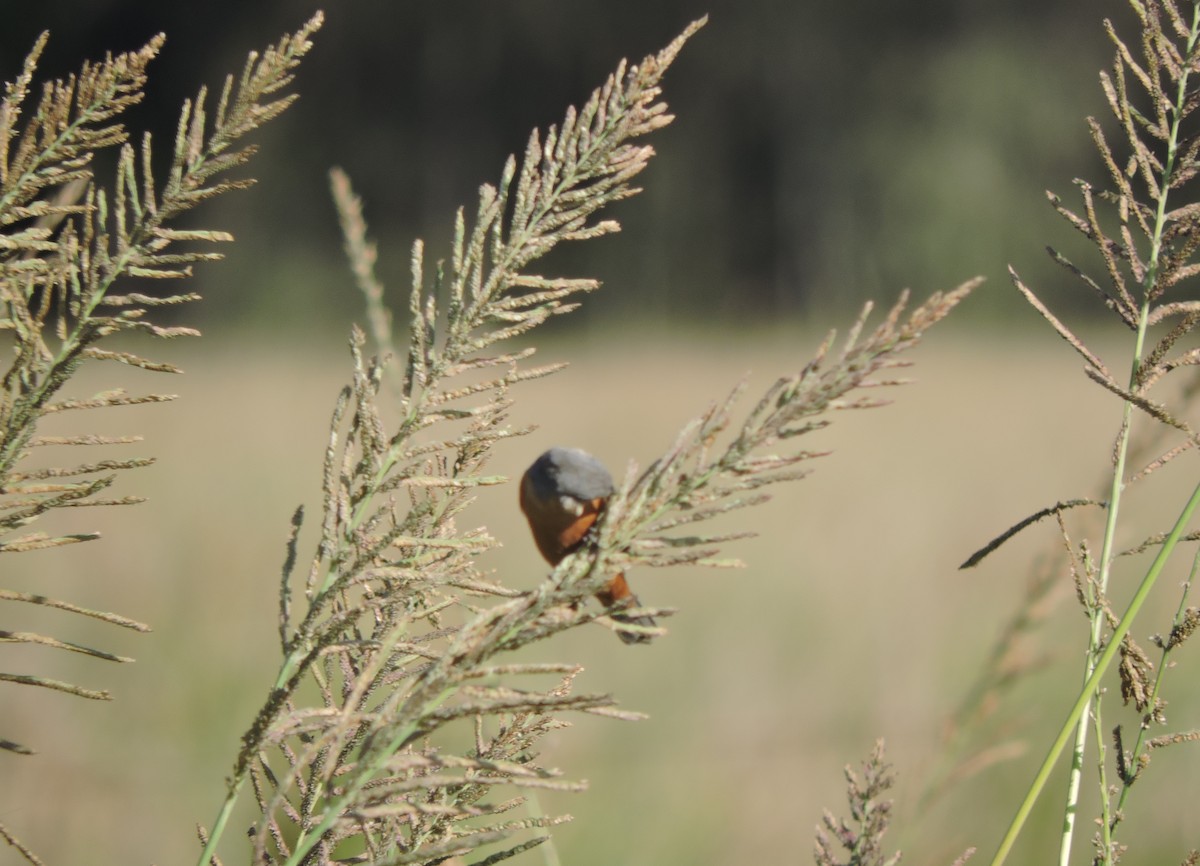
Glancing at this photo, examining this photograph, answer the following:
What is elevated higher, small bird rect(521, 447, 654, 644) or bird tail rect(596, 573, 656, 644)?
small bird rect(521, 447, 654, 644)

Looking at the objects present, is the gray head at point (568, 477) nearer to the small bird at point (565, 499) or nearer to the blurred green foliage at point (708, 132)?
the small bird at point (565, 499)

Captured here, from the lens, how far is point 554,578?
0.55 m

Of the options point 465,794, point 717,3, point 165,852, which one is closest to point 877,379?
point 465,794

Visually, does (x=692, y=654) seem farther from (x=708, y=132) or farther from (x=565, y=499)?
(x=708, y=132)

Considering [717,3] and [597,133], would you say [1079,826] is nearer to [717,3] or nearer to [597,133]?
[597,133]

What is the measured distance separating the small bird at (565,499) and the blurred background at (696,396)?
2.13ft

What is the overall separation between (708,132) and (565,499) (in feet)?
62.9

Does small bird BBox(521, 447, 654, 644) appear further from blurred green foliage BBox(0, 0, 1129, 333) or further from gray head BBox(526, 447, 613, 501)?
blurred green foliage BBox(0, 0, 1129, 333)

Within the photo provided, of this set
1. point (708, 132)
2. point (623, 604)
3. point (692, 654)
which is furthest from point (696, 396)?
point (708, 132)

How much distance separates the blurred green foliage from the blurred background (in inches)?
2.2

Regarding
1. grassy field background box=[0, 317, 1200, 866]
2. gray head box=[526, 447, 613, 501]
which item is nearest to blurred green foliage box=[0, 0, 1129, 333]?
grassy field background box=[0, 317, 1200, 866]

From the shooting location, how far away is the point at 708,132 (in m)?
19.2

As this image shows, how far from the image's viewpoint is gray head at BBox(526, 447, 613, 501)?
676 millimetres

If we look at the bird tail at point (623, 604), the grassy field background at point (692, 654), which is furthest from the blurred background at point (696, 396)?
the bird tail at point (623, 604)
